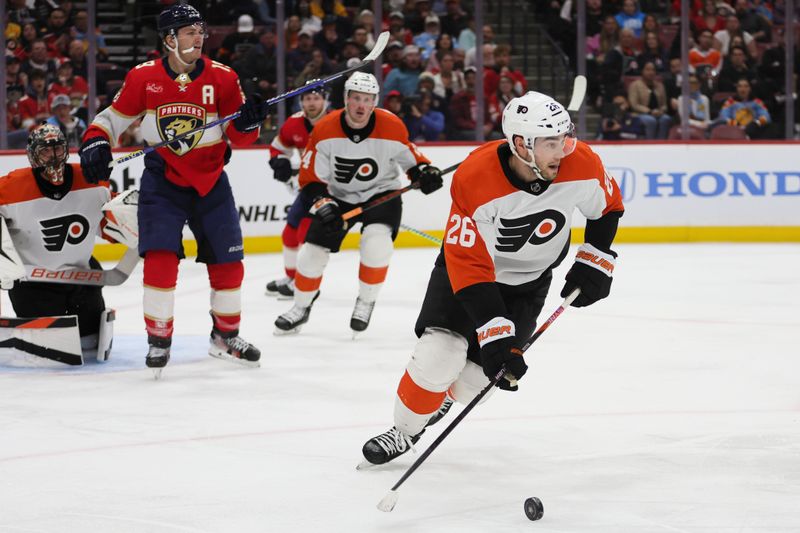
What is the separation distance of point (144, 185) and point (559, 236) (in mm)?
1891

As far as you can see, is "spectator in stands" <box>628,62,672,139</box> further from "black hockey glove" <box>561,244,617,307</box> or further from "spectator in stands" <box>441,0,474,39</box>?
"black hockey glove" <box>561,244,617,307</box>

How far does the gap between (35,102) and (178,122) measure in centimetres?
400

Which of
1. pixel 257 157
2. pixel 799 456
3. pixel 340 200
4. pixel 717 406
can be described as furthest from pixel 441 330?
pixel 257 157

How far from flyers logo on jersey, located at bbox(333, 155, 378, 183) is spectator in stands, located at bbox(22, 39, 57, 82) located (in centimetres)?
349

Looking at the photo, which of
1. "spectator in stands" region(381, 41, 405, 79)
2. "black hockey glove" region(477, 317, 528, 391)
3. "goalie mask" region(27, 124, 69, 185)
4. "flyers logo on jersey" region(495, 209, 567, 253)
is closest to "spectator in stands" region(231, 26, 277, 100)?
"spectator in stands" region(381, 41, 405, 79)

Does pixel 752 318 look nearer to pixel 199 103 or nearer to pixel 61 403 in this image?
pixel 199 103

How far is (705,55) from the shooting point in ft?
30.0

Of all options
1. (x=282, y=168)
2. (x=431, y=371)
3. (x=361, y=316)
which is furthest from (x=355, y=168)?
(x=431, y=371)

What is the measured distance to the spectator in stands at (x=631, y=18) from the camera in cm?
923

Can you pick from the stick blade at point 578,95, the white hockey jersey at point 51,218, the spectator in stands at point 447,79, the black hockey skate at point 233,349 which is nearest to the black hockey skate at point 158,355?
the black hockey skate at point 233,349

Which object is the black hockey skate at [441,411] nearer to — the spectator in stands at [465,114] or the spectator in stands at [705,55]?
the spectator in stands at [465,114]

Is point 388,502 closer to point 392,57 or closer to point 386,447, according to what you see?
point 386,447

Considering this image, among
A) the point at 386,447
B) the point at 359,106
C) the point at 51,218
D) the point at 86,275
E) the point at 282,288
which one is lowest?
the point at 282,288

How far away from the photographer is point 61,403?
12.8 ft
